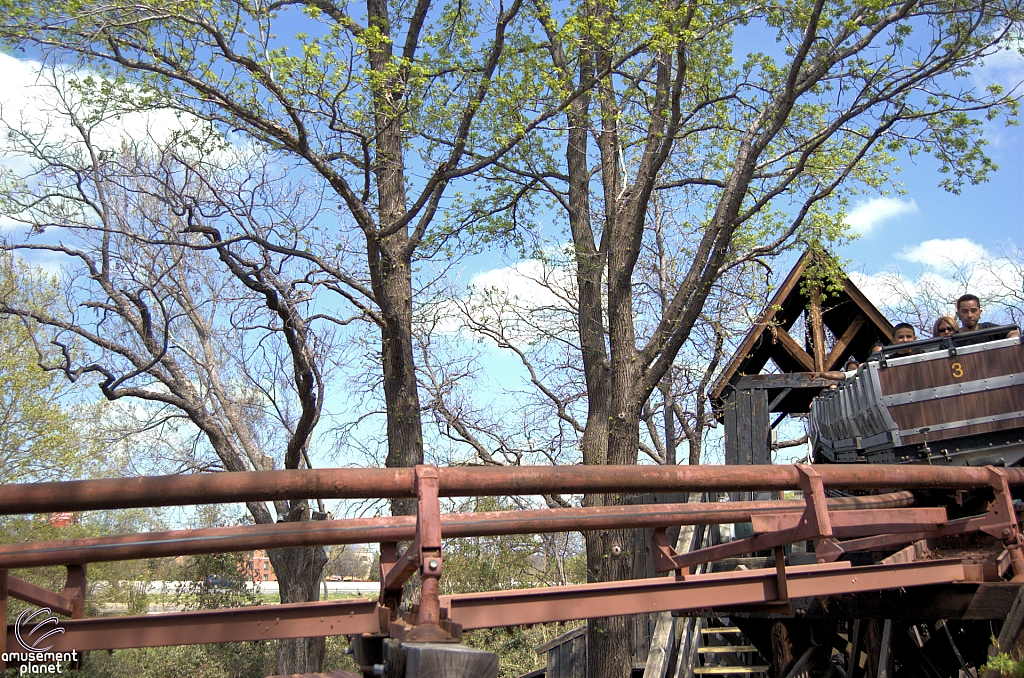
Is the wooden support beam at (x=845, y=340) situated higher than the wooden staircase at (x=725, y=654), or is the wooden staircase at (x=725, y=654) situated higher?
the wooden support beam at (x=845, y=340)

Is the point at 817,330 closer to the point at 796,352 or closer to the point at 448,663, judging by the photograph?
the point at 796,352

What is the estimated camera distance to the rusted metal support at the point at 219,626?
357 cm

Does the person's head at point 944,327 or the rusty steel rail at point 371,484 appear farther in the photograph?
the person's head at point 944,327

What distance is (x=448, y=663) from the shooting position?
2578mm

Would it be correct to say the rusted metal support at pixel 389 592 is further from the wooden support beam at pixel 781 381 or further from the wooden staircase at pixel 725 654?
the wooden support beam at pixel 781 381

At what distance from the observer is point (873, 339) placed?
16.9 m

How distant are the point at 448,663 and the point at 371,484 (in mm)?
972

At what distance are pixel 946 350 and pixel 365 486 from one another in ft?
20.0

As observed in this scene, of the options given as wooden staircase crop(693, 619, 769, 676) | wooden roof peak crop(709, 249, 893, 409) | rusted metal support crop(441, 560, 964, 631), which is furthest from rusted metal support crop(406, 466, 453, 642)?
wooden roof peak crop(709, 249, 893, 409)

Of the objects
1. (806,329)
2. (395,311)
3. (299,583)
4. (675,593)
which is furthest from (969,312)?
(299,583)

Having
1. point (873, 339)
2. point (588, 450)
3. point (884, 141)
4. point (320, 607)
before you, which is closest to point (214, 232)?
point (588, 450)

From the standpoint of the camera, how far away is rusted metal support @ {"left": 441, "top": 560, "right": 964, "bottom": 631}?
3811mm

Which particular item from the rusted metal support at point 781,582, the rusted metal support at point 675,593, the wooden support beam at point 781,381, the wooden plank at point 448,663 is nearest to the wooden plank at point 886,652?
the rusted metal support at point 675,593

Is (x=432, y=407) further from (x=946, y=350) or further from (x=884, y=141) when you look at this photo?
(x=946, y=350)
